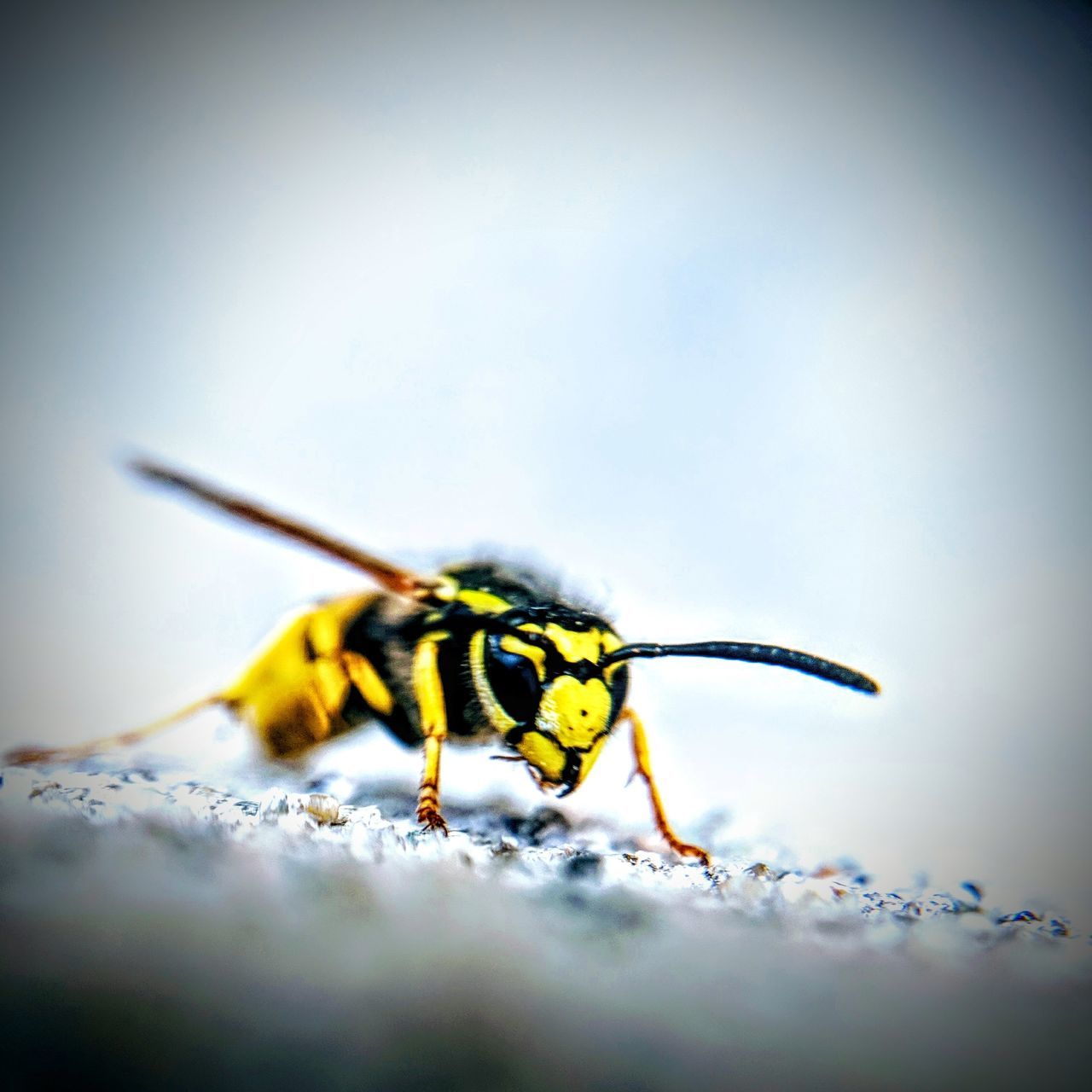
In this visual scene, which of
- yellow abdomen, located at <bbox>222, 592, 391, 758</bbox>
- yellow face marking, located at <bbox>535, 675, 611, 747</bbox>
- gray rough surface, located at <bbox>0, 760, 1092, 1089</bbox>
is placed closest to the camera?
gray rough surface, located at <bbox>0, 760, 1092, 1089</bbox>

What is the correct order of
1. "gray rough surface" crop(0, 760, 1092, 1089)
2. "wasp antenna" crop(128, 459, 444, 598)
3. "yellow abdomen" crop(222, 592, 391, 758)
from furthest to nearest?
"yellow abdomen" crop(222, 592, 391, 758) → "wasp antenna" crop(128, 459, 444, 598) → "gray rough surface" crop(0, 760, 1092, 1089)

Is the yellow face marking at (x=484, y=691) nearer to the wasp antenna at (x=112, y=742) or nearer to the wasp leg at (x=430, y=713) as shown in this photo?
the wasp leg at (x=430, y=713)

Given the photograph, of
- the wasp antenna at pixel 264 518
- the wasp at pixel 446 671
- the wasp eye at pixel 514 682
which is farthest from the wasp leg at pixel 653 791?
the wasp antenna at pixel 264 518

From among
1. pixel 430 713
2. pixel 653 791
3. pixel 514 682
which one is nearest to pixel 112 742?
pixel 430 713

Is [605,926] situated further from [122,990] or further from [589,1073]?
[122,990]

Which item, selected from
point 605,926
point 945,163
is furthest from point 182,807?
point 945,163

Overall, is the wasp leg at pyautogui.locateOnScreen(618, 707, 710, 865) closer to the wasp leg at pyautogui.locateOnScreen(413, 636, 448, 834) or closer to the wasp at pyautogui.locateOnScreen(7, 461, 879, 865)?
the wasp at pyautogui.locateOnScreen(7, 461, 879, 865)

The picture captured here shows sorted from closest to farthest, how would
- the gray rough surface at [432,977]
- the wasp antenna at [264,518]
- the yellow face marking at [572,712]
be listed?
the gray rough surface at [432,977] < the wasp antenna at [264,518] < the yellow face marking at [572,712]

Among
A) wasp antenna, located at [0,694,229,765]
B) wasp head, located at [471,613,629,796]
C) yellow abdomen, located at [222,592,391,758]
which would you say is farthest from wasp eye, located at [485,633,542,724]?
wasp antenna, located at [0,694,229,765]
